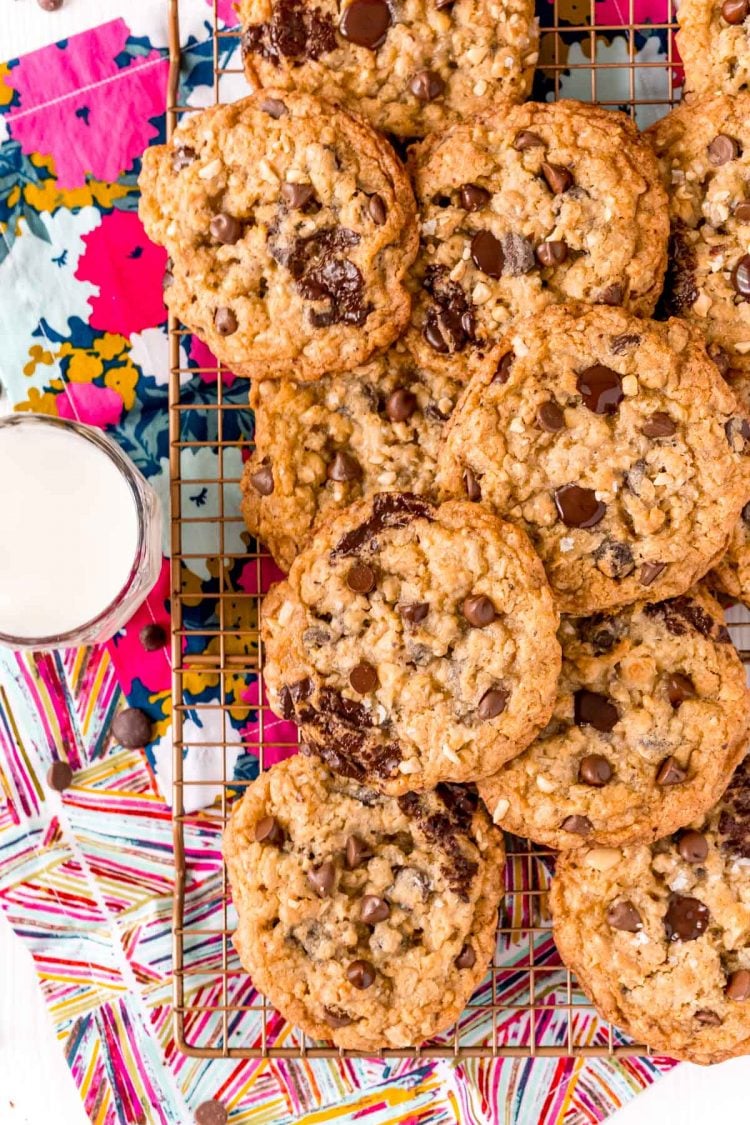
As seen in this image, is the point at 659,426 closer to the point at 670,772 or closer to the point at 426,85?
the point at 670,772

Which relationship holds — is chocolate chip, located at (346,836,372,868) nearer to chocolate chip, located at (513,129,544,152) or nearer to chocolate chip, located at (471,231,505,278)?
chocolate chip, located at (471,231,505,278)

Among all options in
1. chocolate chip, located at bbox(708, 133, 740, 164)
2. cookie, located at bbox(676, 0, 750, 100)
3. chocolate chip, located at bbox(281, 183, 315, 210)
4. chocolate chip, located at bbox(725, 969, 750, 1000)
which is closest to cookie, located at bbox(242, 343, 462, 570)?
chocolate chip, located at bbox(281, 183, 315, 210)

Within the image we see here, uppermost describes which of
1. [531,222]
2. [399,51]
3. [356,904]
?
[399,51]

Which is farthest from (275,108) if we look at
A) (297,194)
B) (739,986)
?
Answer: (739,986)

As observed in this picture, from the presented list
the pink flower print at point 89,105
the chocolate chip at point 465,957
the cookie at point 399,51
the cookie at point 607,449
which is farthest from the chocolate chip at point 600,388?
the pink flower print at point 89,105

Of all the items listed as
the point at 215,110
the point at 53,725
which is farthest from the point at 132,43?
the point at 53,725
